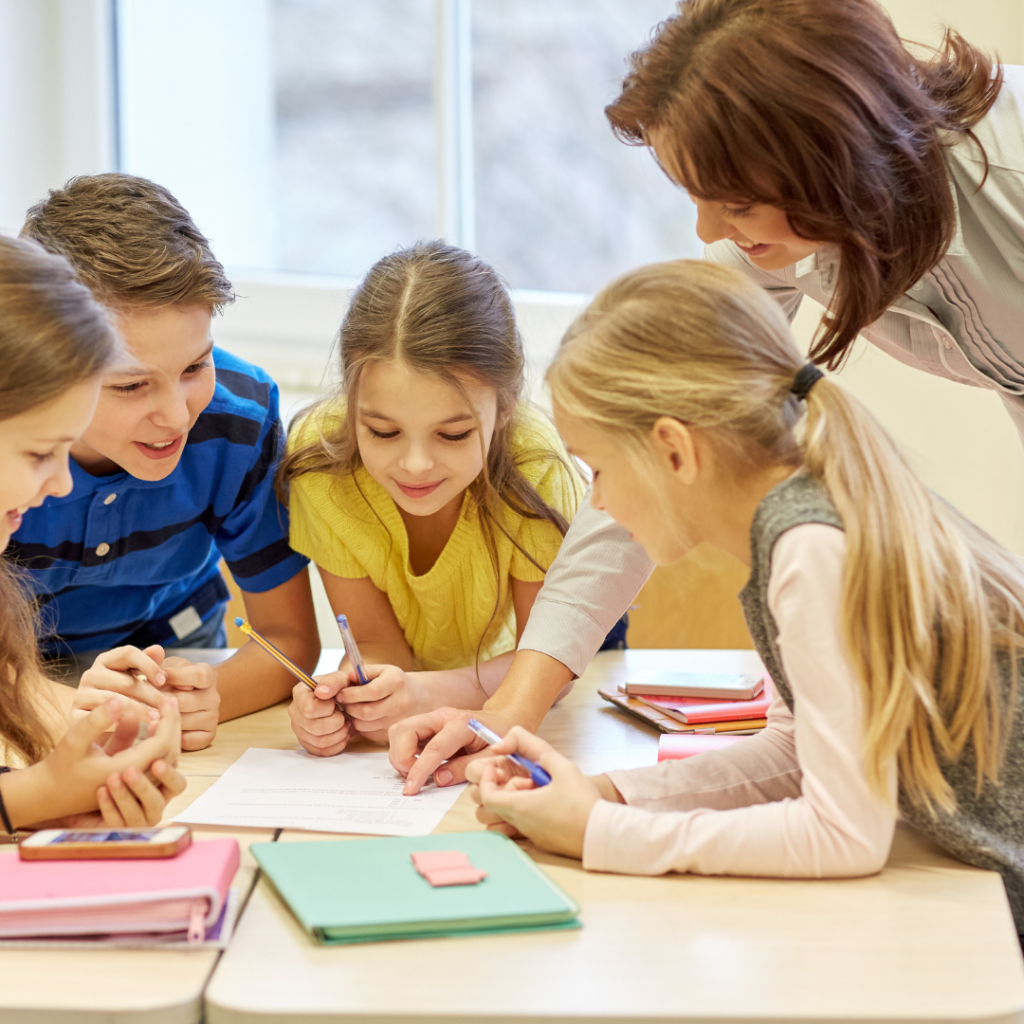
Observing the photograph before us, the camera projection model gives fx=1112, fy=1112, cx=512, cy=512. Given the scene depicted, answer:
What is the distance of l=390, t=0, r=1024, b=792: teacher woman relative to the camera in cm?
96

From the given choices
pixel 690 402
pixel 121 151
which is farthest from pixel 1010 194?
pixel 121 151

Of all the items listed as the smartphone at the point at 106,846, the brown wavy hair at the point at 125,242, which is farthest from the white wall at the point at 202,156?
the smartphone at the point at 106,846

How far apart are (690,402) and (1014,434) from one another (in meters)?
1.64

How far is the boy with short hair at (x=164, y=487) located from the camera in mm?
1163

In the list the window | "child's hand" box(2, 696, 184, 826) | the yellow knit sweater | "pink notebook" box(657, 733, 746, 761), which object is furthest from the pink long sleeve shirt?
the window

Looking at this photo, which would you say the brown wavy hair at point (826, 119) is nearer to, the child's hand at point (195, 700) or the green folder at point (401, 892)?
the green folder at point (401, 892)

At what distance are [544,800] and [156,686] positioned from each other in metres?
0.51

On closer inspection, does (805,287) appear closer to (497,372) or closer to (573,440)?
(497,372)

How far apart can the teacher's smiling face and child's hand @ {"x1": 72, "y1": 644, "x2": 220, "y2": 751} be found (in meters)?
0.68

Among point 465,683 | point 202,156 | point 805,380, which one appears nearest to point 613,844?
point 805,380

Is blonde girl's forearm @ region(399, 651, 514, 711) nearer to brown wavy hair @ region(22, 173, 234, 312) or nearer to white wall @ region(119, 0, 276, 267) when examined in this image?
brown wavy hair @ region(22, 173, 234, 312)

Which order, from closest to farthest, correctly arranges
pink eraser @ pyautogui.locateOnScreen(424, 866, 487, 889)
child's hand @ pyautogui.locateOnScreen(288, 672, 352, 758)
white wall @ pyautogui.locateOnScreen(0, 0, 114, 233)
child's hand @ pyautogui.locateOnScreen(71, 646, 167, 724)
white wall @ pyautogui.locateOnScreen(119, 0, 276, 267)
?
pink eraser @ pyautogui.locateOnScreen(424, 866, 487, 889), child's hand @ pyautogui.locateOnScreen(71, 646, 167, 724), child's hand @ pyautogui.locateOnScreen(288, 672, 352, 758), white wall @ pyautogui.locateOnScreen(0, 0, 114, 233), white wall @ pyautogui.locateOnScreen(119, 0, 276, 267)

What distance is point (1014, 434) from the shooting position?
223 centimetres

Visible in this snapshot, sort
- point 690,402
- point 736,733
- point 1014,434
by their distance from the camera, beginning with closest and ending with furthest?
point 690,402
point 736,733
point 1014,434
